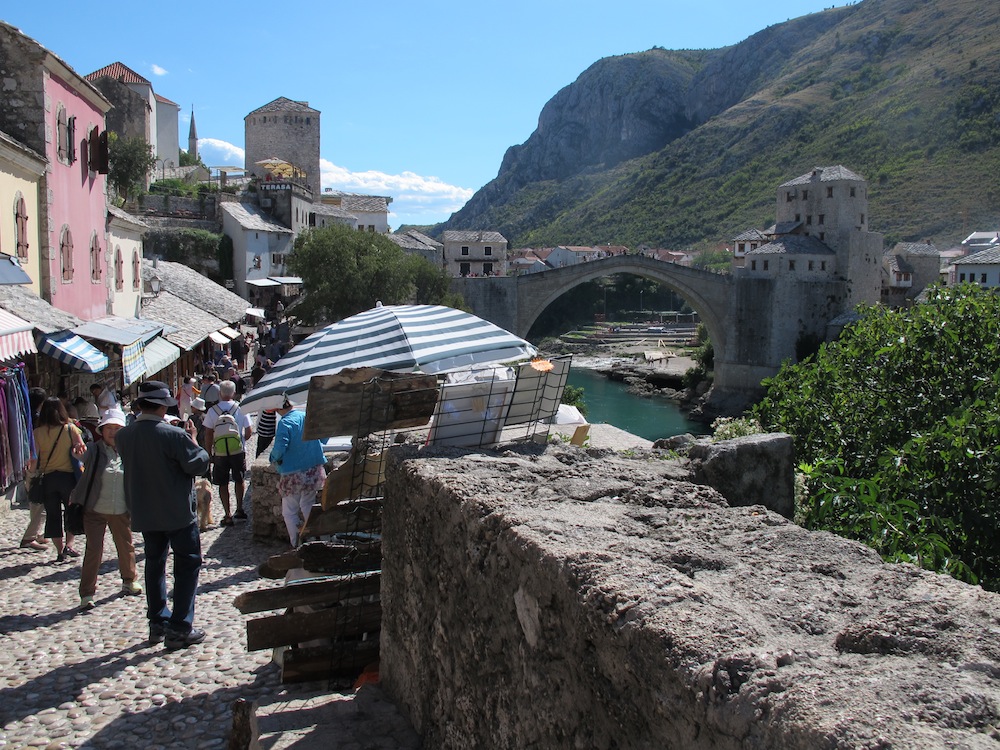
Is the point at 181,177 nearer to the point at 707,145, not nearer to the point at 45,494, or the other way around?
the point at 45,494

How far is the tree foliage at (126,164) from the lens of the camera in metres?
32.6

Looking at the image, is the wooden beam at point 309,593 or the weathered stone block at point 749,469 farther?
the wooden beam at point 309,593

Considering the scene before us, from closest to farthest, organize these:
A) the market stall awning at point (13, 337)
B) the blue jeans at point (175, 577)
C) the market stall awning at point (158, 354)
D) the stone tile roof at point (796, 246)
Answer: the blue jeans at point (175, 577) → the market stall awning at point (13, 337) → the market stall awning at point (158, 354) → the stone tile roof at point (796, 246)

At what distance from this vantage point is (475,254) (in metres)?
55.2

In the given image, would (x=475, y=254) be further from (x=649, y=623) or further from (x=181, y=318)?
(x=649, y=623)

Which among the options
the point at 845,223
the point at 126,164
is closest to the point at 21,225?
the point at 126,164

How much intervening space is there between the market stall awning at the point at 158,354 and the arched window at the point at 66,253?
129 centimetres

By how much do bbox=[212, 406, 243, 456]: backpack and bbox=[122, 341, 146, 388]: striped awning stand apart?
2988 mm

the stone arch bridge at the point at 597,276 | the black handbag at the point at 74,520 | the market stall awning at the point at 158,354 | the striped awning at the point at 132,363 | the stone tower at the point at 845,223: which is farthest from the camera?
the stone tower at the point at 845,223

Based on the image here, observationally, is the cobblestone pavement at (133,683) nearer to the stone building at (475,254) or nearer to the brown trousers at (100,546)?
the brown trousers at (100,546)

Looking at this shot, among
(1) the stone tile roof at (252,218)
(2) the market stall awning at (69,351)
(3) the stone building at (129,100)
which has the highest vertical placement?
(3) the stone building at (129,100)

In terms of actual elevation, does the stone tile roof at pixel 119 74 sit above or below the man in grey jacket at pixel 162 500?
Result: above

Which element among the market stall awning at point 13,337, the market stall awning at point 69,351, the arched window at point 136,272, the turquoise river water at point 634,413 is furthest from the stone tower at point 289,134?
the market stall awning at point 13,337

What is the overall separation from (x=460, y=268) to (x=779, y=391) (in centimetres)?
4746
